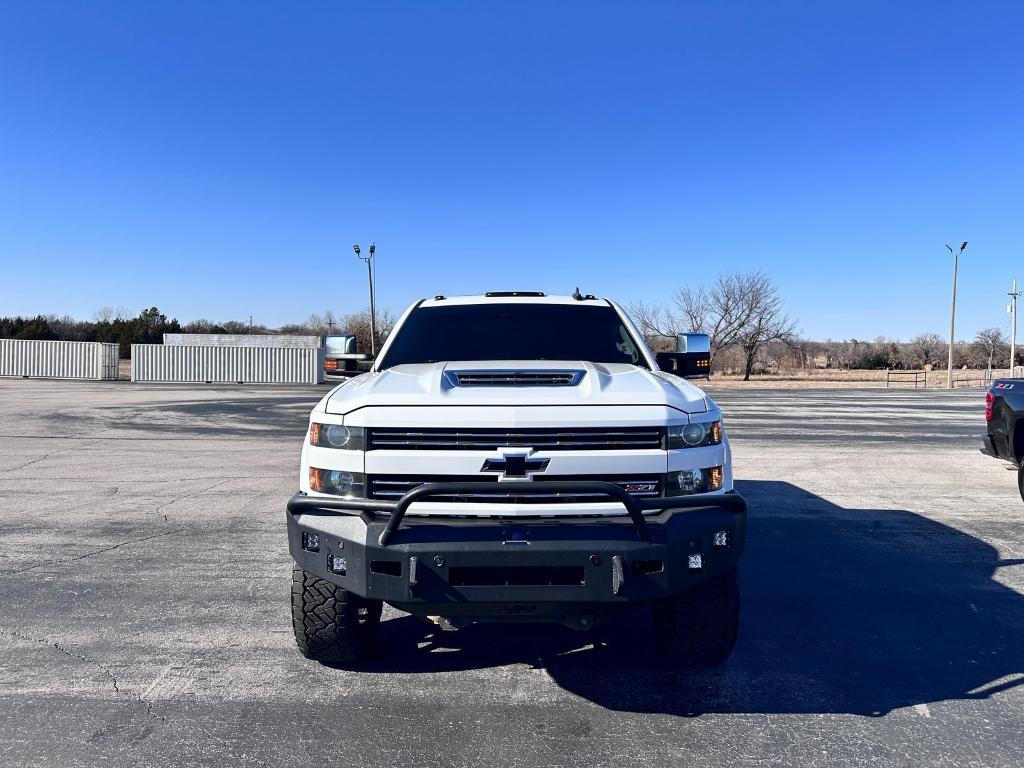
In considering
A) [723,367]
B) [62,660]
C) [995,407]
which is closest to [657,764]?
[62,660]

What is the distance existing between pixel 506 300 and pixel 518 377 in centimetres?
181

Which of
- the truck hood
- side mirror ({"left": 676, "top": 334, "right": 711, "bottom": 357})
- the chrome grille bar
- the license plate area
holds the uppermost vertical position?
side mirror ({"left": 676, "top": 334, "right": 711, "bottom": 357})

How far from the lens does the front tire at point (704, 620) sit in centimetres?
366

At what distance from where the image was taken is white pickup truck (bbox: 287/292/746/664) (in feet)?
10.2

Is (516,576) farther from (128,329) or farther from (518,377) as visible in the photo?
(128,329)

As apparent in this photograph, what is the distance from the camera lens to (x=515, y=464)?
130 inches

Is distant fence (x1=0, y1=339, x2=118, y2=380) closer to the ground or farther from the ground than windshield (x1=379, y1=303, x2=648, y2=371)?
closer to the ground

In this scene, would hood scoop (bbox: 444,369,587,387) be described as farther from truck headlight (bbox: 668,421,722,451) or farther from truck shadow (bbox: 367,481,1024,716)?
truck shadow (bbox: 367,481,1024,716)

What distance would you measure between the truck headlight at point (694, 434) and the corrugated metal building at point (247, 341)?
4526 cm

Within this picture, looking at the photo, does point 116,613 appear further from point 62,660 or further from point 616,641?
point 616,641

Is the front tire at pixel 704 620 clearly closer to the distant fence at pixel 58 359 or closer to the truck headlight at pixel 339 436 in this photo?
the truck headlight at pixel 339 436

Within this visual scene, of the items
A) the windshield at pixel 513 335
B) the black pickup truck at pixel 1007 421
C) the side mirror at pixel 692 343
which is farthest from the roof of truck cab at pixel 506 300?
the black pickup truck at pixel 1007 421

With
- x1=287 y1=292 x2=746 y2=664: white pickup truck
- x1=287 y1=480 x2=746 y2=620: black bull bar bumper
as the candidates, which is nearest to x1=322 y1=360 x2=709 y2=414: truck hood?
x1=287 y1=292 x2=746 y2=664: white pickup truck

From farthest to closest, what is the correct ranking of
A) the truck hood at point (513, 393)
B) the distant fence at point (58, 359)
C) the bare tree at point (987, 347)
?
the bare tree at point (987, 347)
the distant fence at point (58, 359)
the truck hood at point (513, 393)
